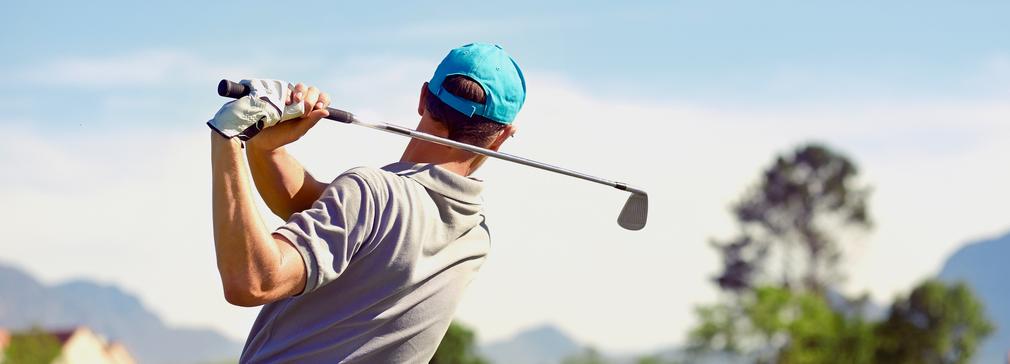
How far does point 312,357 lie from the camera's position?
10.8 ft

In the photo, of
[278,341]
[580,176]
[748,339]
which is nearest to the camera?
[278,341]

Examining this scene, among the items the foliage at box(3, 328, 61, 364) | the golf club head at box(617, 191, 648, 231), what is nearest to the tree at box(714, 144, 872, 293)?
the foliage at box(3, 328, 61, 364)

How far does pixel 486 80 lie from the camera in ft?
11.6

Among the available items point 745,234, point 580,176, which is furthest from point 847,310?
point 580,176

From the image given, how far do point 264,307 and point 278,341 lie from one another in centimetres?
11

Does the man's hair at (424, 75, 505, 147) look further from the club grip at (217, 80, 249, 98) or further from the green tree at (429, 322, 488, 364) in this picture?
the green tree at (429, 322, 488, 364)

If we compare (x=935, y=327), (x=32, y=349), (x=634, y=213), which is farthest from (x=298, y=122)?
(x=935, y=327)

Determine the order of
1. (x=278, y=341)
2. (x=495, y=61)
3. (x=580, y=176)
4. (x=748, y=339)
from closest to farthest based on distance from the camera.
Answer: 1. (x=278, y=341)
2. (x=495, y=61)
3. (x=580, y=176)
4. (x=748, y=339)

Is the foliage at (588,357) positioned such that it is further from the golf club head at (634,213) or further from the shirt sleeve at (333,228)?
the shirt sleeve at (333,228)

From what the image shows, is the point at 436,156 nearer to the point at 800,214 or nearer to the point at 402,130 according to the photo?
the point at 402,130

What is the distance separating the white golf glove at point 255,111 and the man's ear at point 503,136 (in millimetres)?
651

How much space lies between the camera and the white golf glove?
2859mm

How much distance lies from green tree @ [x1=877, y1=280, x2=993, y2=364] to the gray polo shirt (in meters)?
58.0

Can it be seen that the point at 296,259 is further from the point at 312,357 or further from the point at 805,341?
the point at 805,341
